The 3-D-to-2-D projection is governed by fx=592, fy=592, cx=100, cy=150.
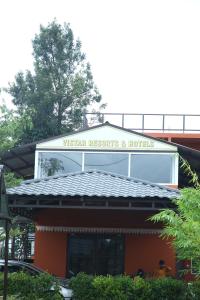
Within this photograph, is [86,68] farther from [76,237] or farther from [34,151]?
[76,237]

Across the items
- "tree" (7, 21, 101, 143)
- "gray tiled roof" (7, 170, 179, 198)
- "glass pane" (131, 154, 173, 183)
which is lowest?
"gray tiled roof" (7, 170, 179, 198)

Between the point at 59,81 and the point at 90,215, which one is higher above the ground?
the point at 59,81

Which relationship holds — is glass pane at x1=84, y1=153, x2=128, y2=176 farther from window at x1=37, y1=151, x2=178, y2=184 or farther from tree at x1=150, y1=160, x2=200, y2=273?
tree at x1=150, y1=160, x2=200, y2=273

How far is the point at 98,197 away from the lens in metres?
15.2

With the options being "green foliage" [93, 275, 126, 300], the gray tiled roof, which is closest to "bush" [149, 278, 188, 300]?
"green foliage" [93, 275, 126, 300]

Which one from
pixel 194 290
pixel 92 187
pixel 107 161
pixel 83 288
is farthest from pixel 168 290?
pixel 107 161

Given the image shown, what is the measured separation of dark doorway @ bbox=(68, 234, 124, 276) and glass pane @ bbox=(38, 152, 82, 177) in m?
4.18

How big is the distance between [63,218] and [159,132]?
1355 cm

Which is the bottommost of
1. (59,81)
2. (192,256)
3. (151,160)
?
(192,256)

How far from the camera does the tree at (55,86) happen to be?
4738 cm

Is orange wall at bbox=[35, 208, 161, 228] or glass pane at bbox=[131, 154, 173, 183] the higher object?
glass pane at bbox=[131, 154, 173, 183]

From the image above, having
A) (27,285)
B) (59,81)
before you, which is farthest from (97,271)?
(59,81)

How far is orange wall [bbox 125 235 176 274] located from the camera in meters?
20.1

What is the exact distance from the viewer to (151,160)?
23469mm
